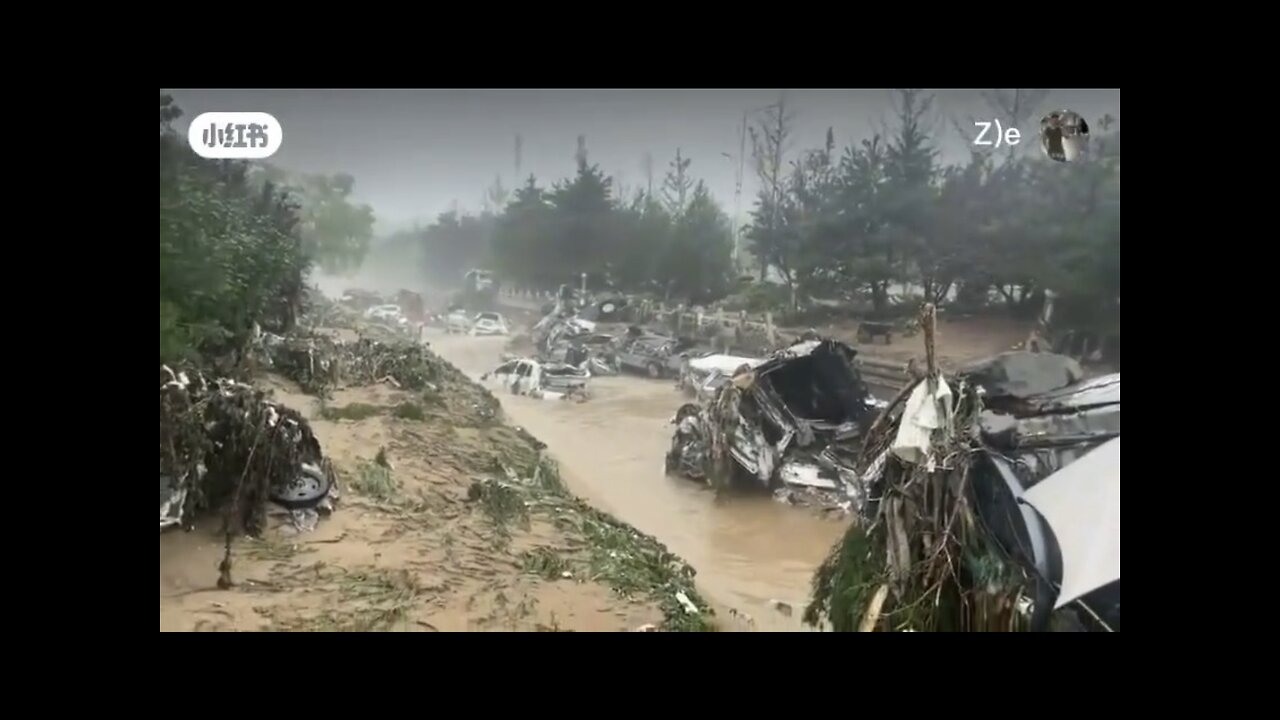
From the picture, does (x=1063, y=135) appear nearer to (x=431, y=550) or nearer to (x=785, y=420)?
(x=785, y=420)

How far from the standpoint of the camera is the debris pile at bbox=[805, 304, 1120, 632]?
2449 millimetres

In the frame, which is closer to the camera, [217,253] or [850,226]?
[217,253]

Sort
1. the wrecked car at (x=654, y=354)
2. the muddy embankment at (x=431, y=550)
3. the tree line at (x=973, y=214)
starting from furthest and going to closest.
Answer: the wrecked car at (x=654, y=354) → the tree line at (x=973, y=214) → the muddy embankment at (x=431, y=550)

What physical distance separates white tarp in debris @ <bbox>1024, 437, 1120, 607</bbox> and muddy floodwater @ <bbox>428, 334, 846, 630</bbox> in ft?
2.16

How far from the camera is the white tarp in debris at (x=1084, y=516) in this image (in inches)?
96.8

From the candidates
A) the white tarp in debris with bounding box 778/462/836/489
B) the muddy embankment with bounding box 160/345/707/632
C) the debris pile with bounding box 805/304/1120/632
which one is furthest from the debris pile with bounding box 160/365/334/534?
the debris pile with bounding box 805/304/1120/632

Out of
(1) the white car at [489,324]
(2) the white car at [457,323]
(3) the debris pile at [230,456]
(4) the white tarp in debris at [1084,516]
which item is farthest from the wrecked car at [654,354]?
(4) the white tarp in debris at [1084,516]

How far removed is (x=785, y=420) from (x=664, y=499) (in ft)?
1.49

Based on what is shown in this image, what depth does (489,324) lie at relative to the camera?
259cm

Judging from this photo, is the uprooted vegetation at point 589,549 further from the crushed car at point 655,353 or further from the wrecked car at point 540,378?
the crushed car at point 655,353

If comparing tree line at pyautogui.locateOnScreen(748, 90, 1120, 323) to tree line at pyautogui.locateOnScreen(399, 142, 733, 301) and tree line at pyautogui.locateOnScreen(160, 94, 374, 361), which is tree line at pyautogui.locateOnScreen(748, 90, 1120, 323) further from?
tree line at pyautogui.locateOnScreen(160, 94, 374, 361)

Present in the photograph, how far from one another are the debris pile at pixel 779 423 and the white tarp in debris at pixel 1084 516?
611mm
